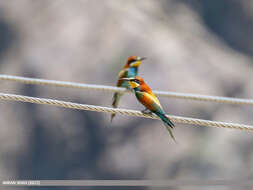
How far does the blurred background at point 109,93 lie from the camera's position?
720cm

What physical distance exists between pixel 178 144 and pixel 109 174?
3.82ft

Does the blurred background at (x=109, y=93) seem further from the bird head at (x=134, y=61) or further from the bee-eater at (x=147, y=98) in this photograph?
the bee-eater at (x=147, y=98)

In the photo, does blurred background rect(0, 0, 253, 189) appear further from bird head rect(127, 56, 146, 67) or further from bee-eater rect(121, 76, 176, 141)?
bee-eater rect(121, 76, 176, 141)

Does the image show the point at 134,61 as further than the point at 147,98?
Yes

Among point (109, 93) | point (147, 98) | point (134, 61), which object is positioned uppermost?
point (147, 98)

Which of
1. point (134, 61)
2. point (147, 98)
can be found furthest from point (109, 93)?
point (147, 98)

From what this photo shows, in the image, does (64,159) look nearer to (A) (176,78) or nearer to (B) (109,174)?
(B) (109,174)

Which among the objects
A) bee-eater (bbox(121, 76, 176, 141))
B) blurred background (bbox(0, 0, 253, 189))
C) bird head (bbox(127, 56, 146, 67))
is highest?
bee-eater (bbox(121, 76, 176, 141))

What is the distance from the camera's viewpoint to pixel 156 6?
9.29m

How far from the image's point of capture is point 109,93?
7.65 meters

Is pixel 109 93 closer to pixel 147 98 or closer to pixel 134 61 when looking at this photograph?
pixel 134 61

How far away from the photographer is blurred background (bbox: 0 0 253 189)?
23.6ft

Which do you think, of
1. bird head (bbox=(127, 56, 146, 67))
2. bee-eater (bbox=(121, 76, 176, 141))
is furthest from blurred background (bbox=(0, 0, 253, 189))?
bee-eater (bbox=(121, 76, 176, 141))

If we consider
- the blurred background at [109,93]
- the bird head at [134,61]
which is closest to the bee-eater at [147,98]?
the bird head at [134,61]
